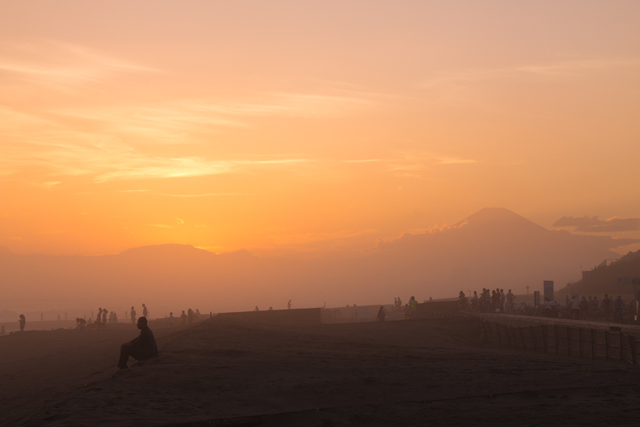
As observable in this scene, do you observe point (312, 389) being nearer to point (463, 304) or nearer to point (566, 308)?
point (566, 308)

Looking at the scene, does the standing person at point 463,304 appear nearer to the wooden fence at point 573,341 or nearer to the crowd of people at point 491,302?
the crowd of people at point 491,302

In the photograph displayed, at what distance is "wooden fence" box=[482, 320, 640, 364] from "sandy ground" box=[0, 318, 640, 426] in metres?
2.16

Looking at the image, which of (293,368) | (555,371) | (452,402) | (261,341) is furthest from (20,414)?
(555,371)

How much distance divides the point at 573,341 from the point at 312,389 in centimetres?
1269

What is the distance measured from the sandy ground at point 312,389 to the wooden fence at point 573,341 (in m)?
2.16

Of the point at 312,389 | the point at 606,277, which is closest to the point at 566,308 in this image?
the point at 312,389

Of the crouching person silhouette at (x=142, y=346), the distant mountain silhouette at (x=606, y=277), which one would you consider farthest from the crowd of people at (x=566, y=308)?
the distant mountain silhouette at (x=606, y=277)

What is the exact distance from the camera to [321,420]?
1023cm

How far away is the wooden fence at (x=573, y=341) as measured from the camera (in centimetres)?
1908

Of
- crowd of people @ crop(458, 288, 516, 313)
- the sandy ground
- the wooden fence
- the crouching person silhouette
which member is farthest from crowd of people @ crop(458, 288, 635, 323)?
the crouching person silhouette

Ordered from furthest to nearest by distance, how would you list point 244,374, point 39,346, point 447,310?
point 447,310 < point 39,346 < point 244,374

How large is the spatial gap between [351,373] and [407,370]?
1.56 metres

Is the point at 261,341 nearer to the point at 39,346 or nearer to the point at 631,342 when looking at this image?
the point at 631,342

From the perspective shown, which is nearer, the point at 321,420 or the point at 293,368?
the point at 321,420
